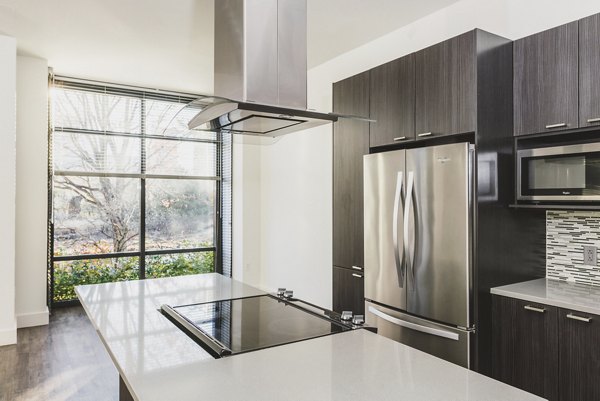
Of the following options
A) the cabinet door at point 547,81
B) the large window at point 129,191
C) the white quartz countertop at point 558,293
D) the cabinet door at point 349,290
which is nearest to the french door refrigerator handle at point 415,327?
the cabinet door at point 349,290

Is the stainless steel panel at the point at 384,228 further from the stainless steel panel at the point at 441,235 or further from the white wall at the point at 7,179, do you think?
the white wall at the point at 7,179

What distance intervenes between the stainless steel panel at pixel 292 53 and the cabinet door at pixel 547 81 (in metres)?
1.46

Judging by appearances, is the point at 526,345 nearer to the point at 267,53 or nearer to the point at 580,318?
the point at 580,318

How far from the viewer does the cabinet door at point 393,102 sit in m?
3.04

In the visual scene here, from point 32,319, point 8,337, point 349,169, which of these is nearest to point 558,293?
point 349,169

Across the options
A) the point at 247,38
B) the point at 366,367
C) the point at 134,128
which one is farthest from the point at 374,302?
the point at 134,128

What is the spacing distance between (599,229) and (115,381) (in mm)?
3531

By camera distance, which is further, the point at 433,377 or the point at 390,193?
the point at 390,193

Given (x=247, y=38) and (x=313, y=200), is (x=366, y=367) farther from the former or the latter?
(x=313, y=200)

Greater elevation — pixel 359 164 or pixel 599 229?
pixel 359 164

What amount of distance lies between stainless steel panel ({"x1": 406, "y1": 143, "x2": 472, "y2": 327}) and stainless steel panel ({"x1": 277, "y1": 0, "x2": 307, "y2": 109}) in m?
0.98

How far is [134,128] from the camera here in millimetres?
5762

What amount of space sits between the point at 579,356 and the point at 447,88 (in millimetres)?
1693

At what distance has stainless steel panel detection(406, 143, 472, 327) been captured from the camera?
2.55m
